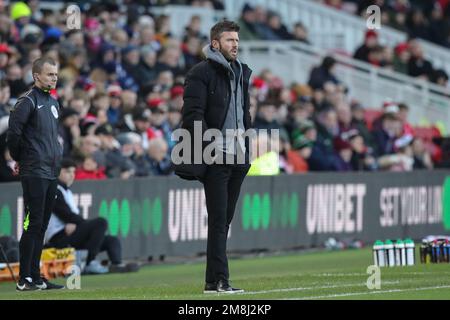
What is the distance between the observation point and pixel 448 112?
103 feet

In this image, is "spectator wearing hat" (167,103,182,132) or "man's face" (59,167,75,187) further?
"spectator wearing hat" (167,103,182,132)

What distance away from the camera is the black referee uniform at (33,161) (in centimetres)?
1439

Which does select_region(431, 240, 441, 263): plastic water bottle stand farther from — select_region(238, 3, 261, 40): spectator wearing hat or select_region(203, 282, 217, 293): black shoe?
select_region(238, 3, 261, 40): spectator wearing hat

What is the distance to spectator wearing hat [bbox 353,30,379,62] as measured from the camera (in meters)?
31.3

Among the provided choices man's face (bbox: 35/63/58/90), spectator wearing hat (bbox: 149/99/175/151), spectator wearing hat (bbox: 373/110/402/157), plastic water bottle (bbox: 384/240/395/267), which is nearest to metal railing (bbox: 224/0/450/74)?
spectator wearing hat (bbox: 373/110/402/157)

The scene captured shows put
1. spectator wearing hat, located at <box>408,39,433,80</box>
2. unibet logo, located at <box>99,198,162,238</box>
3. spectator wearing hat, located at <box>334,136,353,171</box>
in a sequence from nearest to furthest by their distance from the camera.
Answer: unibet logo, located at <box>99,198,162,238</box>
spectator wearing hat, located at <box>334,136,353,171</box>
spectator wearing hat, located at <box>408,39,433,80</box>

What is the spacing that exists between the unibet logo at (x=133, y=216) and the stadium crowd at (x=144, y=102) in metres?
0.54

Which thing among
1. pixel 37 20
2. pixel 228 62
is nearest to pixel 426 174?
pixel 37 20

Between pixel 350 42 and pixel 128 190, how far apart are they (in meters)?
14.0

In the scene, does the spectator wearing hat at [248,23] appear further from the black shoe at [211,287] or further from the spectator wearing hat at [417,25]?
the black shoe at [211,287]

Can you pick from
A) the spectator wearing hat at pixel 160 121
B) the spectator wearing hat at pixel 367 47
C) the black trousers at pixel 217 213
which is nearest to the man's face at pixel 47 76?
the black trousers at pixel 217 213

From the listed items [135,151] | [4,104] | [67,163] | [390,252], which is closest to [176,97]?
[135,151]

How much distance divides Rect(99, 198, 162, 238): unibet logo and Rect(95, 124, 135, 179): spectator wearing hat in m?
0.52
